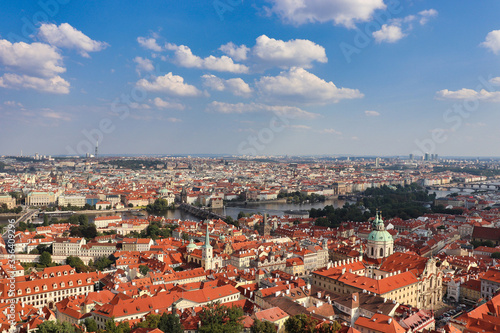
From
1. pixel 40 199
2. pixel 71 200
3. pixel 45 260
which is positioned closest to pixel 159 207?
pixel 71 200

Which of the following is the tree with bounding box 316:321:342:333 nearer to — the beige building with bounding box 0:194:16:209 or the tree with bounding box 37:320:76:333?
the tree with bounding box 37:320:76:333

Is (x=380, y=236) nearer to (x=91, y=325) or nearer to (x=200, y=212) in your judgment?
(x=91, y=325)

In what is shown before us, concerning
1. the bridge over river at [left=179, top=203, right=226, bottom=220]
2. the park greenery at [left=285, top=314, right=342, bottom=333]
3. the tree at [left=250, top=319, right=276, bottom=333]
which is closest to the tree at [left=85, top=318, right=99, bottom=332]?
the tree at [left=250, top=319, right=276, bottom=333]

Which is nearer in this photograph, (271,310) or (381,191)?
(271,310)

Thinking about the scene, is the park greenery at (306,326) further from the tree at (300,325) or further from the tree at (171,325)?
the tree at (171,325)

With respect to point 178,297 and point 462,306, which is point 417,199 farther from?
point 178,297

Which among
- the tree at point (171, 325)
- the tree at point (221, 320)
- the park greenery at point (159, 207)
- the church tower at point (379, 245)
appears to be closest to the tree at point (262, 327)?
the tree at point (221, 320)

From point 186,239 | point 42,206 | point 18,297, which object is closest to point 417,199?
point 186,239
